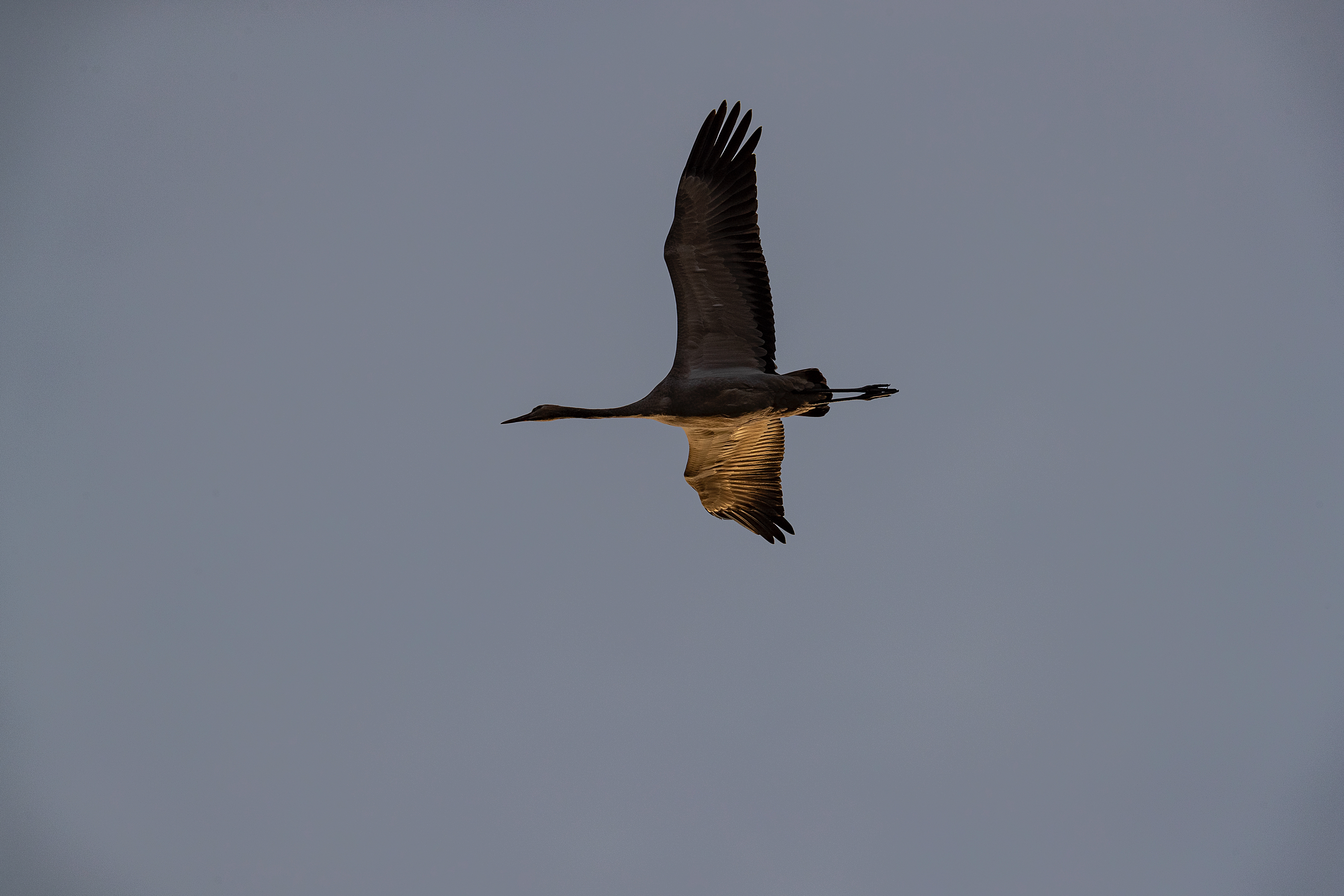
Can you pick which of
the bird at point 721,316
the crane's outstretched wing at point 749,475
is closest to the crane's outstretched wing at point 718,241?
the bird at point 721,316

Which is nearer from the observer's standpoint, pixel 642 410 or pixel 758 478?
pixel 642 410

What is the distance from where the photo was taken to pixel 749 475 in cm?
1783

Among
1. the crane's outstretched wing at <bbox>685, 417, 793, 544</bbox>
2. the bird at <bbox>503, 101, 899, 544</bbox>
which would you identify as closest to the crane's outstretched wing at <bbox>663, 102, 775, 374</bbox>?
the bird at <bbox>503, 101, 899, 544</bbox>

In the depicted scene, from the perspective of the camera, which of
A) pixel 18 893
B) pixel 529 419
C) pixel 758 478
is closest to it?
pixel 529 419

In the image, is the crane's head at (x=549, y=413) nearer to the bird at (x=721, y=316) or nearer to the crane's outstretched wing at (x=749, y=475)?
the bird at (x=721, y=316)

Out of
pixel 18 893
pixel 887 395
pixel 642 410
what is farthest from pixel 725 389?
pixel 18 893

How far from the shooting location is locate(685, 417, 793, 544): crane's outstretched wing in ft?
57.6

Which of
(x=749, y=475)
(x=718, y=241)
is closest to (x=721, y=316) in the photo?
(x=718, y=241)

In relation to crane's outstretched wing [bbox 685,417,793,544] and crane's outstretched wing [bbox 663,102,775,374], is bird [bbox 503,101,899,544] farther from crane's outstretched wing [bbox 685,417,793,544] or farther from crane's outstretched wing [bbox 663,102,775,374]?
crane's outstretched wing [bbox 685,417,793,544]

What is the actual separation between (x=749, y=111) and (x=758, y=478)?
18.5 ft

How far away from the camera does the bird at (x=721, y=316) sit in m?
15.3

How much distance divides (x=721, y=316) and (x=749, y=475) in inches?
123

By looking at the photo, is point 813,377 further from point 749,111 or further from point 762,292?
point 749,111

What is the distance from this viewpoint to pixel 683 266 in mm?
15445
